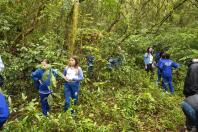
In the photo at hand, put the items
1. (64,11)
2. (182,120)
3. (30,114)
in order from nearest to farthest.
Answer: (30,114) < (182,120) < (64,11)

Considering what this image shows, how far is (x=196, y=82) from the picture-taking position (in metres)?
7.73

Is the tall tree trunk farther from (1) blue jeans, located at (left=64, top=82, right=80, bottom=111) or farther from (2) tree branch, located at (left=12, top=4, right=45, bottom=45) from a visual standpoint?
(1) blue jeans, located at (left=64, top=82, right=80, bottom=111)

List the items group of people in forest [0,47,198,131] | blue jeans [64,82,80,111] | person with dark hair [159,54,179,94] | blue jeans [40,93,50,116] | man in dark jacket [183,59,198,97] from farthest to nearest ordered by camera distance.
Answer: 1. person with dark hair [159,54,179,94]
2. blue jeans [64,82,80,111]
3. blue jeans [40,93,50,116]
4. man in dark jacket [183,59,198,97]
5. group of people in forest [0,47,198,131]

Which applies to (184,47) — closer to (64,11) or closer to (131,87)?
(131,87)

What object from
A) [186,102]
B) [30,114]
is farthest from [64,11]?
[186,102]

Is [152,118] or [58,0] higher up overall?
[58,0]

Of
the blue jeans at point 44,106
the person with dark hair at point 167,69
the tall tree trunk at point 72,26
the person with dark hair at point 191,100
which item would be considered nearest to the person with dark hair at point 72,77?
the blue jeans at point 44,106

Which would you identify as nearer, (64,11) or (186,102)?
(186,102)

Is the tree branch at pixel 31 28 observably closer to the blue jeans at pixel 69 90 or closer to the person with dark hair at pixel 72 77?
the person with dark hair at pixel 72 77

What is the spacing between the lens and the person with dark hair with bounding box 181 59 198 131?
655cm

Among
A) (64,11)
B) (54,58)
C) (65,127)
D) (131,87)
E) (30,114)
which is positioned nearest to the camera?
(30,114)

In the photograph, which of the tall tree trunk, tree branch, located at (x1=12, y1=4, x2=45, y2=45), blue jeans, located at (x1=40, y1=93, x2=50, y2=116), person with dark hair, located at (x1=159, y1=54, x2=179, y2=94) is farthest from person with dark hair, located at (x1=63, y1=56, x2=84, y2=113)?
person with dark hair, located at (x1=159, y1=54, x2=179, y2=94)

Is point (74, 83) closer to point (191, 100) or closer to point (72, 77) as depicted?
point (72, 77)

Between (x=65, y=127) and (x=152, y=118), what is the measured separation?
329 centimetres
